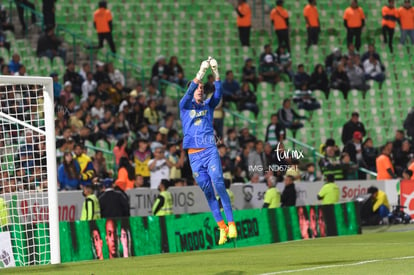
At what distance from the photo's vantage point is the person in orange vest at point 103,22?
1325 inches

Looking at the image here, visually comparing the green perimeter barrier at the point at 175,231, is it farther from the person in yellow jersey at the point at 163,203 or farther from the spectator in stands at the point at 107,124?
the spectator in stands at the point at 107,124

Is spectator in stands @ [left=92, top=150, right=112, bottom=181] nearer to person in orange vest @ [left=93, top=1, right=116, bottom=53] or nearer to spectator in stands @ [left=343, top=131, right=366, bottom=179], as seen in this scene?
spectator in stands @ [left=343, top=131, right=366, bottom=179]

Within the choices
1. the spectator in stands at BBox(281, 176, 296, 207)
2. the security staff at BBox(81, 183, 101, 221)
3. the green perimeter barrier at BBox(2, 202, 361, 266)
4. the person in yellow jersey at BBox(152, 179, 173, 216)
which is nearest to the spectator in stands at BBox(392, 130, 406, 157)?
the spectator in stands at BBox(281, 176, 296, 207)

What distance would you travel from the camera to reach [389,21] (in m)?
38.1

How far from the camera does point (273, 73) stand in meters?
35.2

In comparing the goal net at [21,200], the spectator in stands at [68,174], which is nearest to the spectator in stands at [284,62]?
the spectator in stands at [68,174]

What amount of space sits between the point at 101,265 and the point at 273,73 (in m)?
19.5

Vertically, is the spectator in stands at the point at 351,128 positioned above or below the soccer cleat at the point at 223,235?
above

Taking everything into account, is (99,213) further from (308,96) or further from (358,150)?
(308,96)

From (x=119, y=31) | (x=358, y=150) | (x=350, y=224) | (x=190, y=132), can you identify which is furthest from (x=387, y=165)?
(x=190, y=132)

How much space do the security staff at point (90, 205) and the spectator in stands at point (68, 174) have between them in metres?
2.16

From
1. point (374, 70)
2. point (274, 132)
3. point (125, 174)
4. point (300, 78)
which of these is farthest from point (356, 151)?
point (125, 174)

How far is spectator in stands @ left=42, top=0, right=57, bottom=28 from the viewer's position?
109 feet

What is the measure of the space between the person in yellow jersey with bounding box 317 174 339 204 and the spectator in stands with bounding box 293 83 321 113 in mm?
7625
